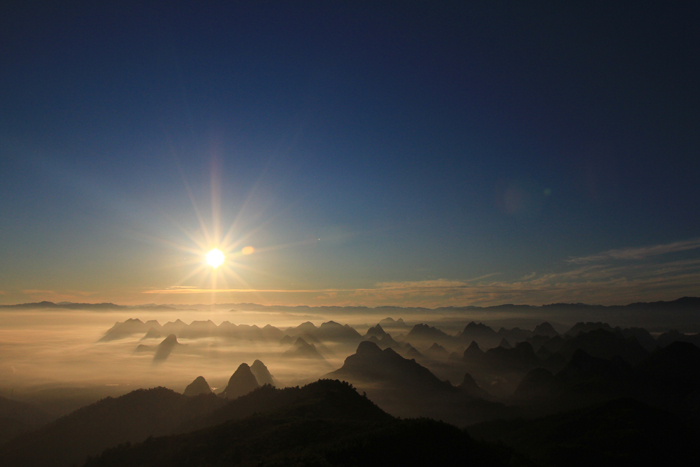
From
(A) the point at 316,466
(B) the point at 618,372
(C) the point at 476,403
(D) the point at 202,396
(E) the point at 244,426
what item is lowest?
(C) the point at 476,403

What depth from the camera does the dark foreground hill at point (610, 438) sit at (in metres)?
81.9

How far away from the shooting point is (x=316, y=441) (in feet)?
199

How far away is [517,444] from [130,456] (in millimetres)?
99318

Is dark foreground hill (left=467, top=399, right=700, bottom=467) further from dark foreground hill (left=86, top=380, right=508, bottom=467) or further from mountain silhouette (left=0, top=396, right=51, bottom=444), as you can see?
mountain silhouette (left=0, top=396, right=51, bottom=444)

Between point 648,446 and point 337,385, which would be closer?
point 648,446

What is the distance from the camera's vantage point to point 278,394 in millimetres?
102375

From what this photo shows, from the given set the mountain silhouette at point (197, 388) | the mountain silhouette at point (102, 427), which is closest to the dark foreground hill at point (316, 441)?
the mountain silhouette at point (102, 427)

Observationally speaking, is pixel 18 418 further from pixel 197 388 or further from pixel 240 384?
pixel 240 384

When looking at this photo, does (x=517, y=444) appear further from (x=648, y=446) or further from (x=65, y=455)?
(x=65, y=455)

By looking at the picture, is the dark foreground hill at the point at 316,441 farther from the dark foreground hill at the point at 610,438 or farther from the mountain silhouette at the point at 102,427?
the mountain silhouette at the point at 102,427

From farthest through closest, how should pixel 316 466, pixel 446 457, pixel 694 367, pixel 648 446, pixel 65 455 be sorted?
1. pixel 694 367
2. pixel 65 455
3. pixel 648 446
4. pixel 446 457
5. pixel 316 466

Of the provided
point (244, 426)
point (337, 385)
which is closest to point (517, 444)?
point (337, 385)

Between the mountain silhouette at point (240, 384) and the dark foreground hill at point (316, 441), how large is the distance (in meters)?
72.8

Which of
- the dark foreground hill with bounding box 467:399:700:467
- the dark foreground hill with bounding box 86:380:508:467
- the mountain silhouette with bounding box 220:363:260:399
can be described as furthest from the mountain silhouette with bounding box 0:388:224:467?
the dark foreground hill with bounding box 467:399:700:467
